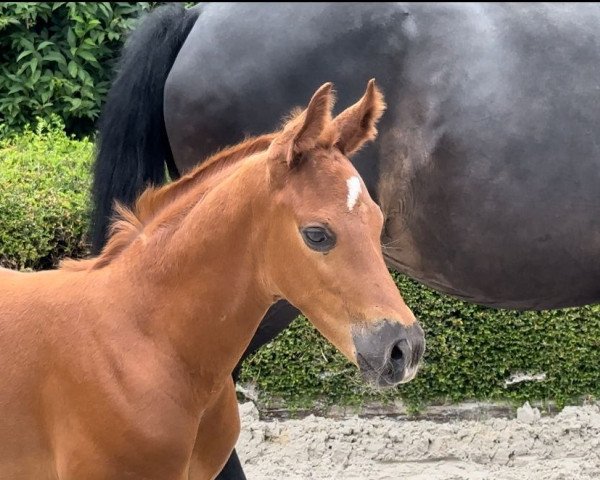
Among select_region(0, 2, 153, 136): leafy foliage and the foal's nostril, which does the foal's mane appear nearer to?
the foal's nostril

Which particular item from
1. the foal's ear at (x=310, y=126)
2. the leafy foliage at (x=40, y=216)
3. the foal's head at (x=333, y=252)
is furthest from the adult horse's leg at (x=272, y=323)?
the leafy foliage at (x=40, y=216)

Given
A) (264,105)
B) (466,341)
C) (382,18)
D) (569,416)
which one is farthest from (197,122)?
(569,416)

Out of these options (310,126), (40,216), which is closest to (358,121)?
(310,126)

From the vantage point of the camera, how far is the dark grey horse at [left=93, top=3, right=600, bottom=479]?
2.75m

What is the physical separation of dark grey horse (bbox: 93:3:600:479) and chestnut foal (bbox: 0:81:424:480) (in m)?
0.71

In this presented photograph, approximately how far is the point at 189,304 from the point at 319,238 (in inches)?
15.8

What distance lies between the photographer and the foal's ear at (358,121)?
2.03 m

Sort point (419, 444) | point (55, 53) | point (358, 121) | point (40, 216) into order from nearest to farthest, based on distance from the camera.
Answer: point (358, 121), point (40, 216), point (419, 444), point (55, 53)

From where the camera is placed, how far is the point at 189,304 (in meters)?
2.12

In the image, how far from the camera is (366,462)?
4.43 metres

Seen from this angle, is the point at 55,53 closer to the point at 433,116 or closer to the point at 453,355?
the point at 453,355

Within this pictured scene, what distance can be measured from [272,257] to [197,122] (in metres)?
1.05

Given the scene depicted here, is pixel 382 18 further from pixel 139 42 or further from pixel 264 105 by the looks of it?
pixel 139 42

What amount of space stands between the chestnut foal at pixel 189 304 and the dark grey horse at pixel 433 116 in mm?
713
